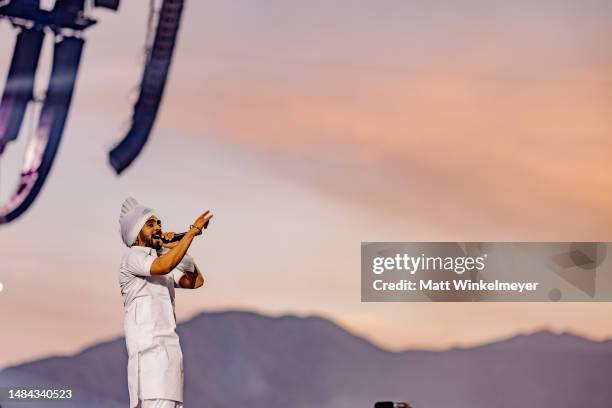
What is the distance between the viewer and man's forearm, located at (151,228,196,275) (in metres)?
4.50

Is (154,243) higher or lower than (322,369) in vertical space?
higher

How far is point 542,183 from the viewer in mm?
6367

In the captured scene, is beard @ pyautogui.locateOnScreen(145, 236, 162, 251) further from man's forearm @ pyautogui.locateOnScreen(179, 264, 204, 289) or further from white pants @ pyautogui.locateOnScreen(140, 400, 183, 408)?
white pants @ pyautogui.locateOnScreen(140, 400, 183, 408)

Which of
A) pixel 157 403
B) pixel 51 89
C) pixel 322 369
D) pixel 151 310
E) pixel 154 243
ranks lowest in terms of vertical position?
pixel 157 403

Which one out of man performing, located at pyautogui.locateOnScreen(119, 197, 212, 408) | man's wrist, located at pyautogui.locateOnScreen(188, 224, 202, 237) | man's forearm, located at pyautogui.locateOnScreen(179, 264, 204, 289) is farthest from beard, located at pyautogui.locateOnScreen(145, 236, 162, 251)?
man's wrist, located at pyautogui.locateOnScreen(188, 224, 202, 237)

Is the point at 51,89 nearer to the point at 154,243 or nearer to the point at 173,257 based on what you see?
the point at 154,243

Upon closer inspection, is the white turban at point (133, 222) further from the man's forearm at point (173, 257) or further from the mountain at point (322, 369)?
the mountain at point (322, 369)

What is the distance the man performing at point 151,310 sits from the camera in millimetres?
4516

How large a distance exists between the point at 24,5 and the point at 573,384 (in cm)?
343

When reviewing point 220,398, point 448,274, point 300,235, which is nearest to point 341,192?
point 300,235

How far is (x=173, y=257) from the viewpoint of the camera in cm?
450

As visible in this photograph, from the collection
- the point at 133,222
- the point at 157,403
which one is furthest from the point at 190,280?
the point at 157,403

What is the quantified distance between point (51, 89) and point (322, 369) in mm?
1987

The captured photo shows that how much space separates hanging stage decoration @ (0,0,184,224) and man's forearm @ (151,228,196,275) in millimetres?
1885
